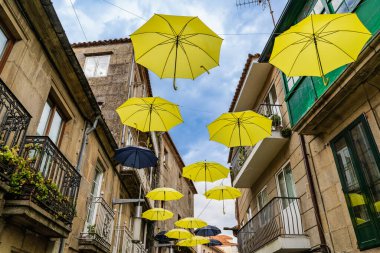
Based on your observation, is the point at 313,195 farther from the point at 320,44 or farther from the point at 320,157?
the point at 320,44

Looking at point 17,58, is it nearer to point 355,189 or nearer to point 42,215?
point 42,215

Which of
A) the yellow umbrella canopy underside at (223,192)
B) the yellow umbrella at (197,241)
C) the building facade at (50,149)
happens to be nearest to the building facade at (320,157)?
the yellow umbrella canopy underside at (223,192)

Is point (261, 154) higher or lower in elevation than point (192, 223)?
higher

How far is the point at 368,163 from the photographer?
255 inches

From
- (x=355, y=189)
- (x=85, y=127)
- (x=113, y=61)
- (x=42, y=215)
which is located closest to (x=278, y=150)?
(x=355, y=189)

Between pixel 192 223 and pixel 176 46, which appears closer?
pixel 176 46

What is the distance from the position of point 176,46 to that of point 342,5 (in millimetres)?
4614

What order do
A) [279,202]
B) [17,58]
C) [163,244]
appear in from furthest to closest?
[163,244], [279,202], [17,58]

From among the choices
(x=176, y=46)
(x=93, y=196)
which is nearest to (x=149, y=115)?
(x=176, y=46)

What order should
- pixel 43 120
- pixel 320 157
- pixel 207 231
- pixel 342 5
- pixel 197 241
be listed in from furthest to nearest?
pixel 207 231, pixel 197 241, pixel 320 157, pixel 43 120, pixel 342 5

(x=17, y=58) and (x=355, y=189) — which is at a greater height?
(x=17, y=58)

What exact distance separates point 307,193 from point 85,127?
24.7 feet

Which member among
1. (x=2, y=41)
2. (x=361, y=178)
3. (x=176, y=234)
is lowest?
(x=361, y=178)

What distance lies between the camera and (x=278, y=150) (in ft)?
36.8
